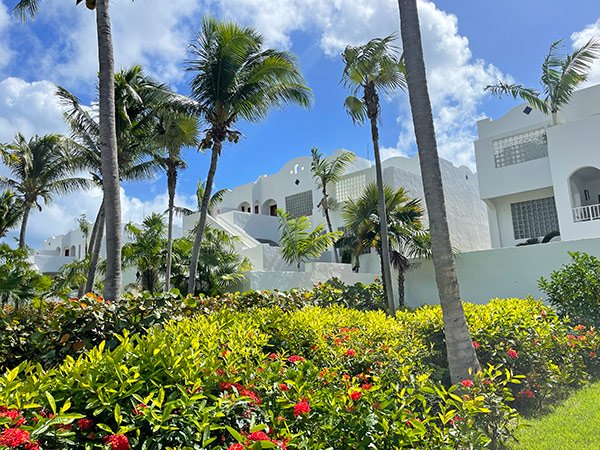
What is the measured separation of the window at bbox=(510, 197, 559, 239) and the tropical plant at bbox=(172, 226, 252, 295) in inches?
504

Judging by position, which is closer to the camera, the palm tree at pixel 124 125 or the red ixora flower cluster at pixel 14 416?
the red ixora flower cluster at pixel 14 416

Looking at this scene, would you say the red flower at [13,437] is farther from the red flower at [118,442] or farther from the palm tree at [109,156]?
the palm tree at [109,156]

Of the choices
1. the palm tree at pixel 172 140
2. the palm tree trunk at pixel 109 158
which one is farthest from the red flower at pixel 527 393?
the palm tree at pixel 172 140

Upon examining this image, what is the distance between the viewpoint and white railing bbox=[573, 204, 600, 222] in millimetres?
16641

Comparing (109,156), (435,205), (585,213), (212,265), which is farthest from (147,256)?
(585,213)

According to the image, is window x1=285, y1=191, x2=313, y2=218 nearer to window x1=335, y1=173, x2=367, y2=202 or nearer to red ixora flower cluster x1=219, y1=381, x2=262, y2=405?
window x1=335, y1=173, x2=367, y2=202

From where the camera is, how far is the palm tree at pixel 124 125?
1494cm

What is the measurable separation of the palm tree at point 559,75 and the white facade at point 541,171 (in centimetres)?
115

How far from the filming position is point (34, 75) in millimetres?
11867

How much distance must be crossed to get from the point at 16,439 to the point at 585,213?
19.7m

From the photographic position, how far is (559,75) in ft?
56.1

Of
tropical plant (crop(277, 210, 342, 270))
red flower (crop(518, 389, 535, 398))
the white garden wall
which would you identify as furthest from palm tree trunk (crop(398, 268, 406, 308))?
red flower (crop(518, 389, 535, 398))

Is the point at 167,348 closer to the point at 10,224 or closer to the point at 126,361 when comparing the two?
the point at 126,361

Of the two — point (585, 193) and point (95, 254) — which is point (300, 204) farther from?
point (95, 254)
